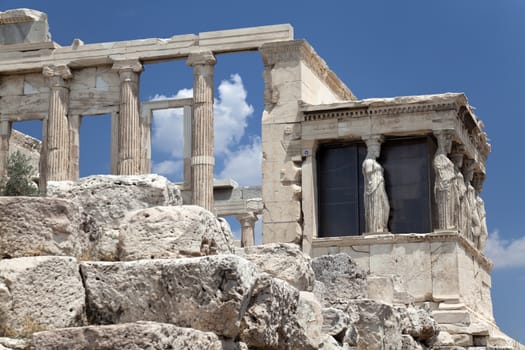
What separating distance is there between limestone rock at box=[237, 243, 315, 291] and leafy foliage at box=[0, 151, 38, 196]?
16391 mm

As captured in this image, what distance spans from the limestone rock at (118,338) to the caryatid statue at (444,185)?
43.5 feet

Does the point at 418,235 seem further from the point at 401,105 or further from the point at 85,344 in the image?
the point at 85,344

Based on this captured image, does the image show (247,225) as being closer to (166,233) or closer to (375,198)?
(375,198)

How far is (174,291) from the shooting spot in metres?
5.02

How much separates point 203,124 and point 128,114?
179cm

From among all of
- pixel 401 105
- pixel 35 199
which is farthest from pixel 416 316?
pixel 401 105

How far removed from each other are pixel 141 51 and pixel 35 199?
19.0 m

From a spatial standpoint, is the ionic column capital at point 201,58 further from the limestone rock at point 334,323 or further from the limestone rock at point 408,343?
the limestone rock at point 334,323

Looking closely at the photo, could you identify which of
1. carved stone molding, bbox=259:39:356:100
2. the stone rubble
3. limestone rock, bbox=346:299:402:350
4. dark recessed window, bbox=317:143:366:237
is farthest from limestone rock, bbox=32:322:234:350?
carved stone molding, bbox=259:39:356:100

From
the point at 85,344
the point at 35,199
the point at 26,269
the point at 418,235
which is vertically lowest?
the point at 85,344

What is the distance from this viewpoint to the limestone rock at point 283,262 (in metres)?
6.92

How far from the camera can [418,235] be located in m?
17.3

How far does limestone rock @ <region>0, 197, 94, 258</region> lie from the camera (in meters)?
5.17

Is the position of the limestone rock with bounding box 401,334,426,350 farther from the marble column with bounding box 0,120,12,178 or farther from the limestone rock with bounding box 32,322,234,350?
the marble column with bounding box 0,120,12,178
